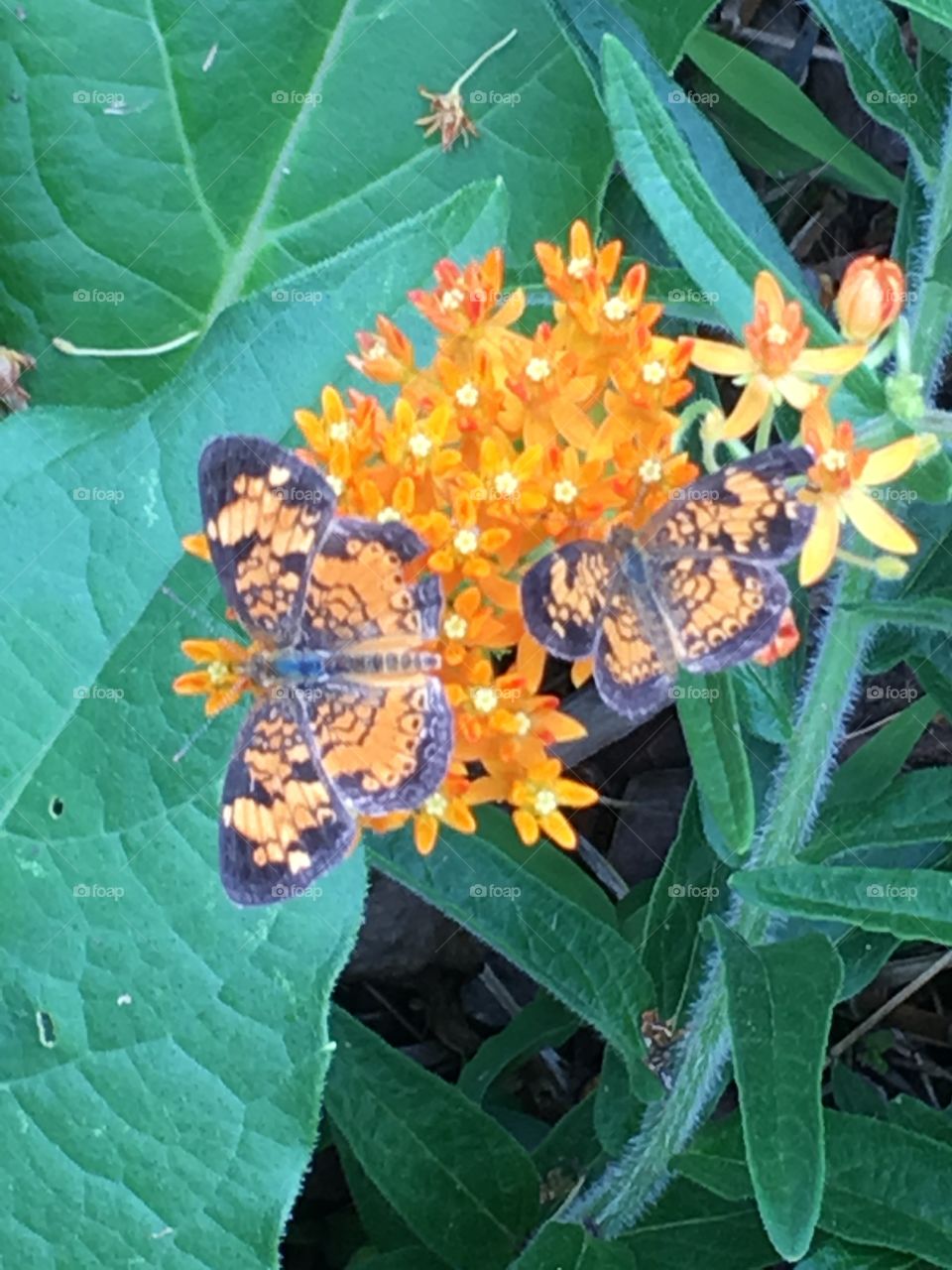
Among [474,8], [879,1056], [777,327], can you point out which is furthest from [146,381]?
[879,1056]

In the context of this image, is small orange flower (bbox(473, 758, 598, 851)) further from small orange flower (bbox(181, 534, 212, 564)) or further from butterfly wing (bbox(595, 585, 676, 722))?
small orange flower (bbox(181, 534, 212, 564))

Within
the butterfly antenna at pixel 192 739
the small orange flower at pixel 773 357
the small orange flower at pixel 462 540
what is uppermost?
the small orange flower at pixel 773 357

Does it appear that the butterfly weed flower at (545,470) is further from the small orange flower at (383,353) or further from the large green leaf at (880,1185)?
the large green leaf at (880,1185)

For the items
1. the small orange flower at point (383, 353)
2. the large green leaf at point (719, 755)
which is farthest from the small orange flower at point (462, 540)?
the large green leaf at point (719, 755)

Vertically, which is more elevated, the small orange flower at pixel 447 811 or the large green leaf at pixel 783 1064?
the small orange flower at pixel 447 811

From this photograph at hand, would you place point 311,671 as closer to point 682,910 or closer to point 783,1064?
point 783,1064

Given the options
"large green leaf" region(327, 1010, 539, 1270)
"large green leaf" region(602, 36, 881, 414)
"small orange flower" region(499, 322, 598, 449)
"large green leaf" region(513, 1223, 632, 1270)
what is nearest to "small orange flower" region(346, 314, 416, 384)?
"small orange flower" region(499, 322, 598, 449)

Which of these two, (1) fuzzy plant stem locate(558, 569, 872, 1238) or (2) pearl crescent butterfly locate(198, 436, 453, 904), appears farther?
(1) fuzzy plant stem locate(558, 569, 872, 1238)
